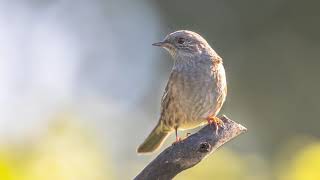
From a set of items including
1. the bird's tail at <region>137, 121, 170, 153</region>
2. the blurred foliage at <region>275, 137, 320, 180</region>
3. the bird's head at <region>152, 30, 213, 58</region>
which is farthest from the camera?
the bird's tail at <region>137, 121, 170, 153</region>

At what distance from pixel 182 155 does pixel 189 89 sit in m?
2.40

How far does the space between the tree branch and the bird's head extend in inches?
94.9

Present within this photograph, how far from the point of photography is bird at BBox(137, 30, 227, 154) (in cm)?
775

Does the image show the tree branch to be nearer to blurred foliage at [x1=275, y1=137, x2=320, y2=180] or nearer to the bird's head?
blurred foliage at [x1=275, y1=137, x2=320, y2=180]

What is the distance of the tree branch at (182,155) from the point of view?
213 inches

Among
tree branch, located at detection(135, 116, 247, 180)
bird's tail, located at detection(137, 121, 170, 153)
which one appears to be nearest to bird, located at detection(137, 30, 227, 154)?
bird's tail, located at detection(137, 121, 170, 153)

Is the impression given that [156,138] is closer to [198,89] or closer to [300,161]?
[198,89]

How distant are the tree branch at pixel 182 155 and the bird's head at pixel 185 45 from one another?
2410mm

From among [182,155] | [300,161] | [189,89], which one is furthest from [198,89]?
[182,155]

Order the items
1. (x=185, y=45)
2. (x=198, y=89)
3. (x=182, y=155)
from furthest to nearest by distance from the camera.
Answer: (x=185, y=45) → (x=198, y=89) → (x=182, y=155)

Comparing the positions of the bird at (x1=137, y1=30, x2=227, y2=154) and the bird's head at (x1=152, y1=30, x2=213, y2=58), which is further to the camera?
the bird's head at (x1=152, y1=30, x2=213, y2=58)

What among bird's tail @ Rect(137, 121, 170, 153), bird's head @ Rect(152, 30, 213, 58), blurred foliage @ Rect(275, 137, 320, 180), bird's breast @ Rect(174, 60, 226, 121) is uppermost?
bird's head @ Rect(152, 30, 213, 58)

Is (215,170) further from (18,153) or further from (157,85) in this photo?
(157,85)

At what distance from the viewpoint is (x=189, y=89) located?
7.88 m
